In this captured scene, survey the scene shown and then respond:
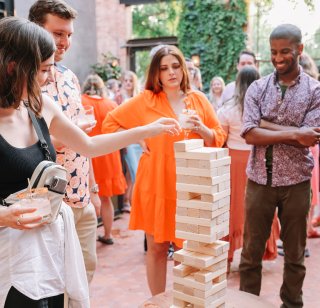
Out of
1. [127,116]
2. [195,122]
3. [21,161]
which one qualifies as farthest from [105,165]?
[21,161]

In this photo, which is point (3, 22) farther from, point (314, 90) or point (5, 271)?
point (314, 90)

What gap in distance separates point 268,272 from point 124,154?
2.56 m

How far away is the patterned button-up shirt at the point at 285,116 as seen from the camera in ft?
8.23

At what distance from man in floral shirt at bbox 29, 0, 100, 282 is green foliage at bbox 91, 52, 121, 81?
7.05m

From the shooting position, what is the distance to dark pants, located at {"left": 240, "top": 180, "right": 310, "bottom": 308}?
2604mm

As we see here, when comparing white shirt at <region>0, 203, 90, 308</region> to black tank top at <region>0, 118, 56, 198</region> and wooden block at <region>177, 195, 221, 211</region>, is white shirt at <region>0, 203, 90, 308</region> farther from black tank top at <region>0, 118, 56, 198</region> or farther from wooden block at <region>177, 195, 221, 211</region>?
wooden block at <region>177, 195, 221, 211</region>

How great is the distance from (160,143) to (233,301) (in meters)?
1.04

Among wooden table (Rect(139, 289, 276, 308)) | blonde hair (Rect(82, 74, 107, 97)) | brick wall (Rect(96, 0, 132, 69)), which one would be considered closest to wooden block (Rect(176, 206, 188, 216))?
wooden table (Rect(139, 289, 276, 308))

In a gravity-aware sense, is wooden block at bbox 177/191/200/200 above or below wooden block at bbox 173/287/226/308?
above

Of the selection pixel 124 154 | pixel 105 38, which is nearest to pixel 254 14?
pixel 105 38

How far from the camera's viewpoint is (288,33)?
2.49 metres

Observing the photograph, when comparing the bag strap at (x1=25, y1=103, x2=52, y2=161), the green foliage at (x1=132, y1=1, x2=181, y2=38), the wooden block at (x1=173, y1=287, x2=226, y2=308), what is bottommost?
the wooden block at (x1=173, y1=287, x2=226, y2=308)

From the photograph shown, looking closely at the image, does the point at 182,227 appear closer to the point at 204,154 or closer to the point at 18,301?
the point at 204,154

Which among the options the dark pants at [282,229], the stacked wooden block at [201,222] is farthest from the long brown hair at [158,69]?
the stacked wooden block at [201,222]
